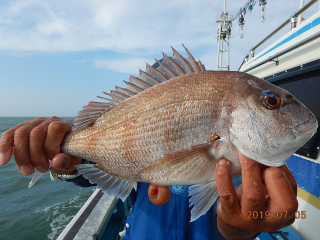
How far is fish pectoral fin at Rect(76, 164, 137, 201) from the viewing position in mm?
1517

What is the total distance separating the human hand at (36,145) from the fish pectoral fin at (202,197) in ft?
3.94

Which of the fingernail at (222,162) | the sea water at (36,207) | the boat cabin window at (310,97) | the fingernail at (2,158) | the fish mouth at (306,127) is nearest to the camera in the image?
the fish mouth at (306,127)

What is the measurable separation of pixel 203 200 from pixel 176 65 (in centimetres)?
110

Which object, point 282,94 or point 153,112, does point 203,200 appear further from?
point 282,94

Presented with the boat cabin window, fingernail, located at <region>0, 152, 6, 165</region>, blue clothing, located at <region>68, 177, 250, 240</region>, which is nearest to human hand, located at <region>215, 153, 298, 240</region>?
blue clothing, located at <region>68, 177, 250, 240</region>

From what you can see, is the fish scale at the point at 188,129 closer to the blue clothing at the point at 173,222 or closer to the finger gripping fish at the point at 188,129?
the finger gripping fish at the point at 188,129

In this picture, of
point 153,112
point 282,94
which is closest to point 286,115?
point 282,94

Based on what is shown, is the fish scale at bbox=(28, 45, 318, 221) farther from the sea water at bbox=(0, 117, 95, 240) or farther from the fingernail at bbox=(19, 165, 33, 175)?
the sea water at bbox=(0, 117, 95, 240)

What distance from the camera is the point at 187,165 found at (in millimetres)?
1301

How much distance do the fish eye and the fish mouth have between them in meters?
0.17

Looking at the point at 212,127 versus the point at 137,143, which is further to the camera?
the point at 137,143

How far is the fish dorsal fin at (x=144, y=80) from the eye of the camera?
1.54m

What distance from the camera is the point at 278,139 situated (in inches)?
43.1

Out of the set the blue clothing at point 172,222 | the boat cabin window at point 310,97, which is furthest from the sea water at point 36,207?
the boat cabin window at point 310,97
